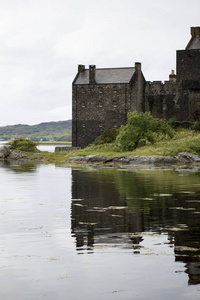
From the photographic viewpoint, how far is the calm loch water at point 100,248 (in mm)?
9180

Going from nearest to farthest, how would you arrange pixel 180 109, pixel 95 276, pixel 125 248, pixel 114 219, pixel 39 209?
pixel 95 276
pixel 125 248
pixel 114 219
pixel 39 209
pixel 180 109

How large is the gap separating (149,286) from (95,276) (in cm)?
115

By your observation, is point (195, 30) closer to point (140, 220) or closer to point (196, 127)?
point (196, 127)

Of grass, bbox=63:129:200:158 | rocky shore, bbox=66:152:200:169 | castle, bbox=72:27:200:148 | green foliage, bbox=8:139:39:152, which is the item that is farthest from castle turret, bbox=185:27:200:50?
rocky shore, bbox=66:152:200:169

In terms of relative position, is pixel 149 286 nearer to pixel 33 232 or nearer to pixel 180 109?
pixel 33 232

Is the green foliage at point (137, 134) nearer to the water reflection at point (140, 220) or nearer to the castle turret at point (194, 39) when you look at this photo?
the castle turret at point (194, 39)

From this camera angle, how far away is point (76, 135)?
3260 inches

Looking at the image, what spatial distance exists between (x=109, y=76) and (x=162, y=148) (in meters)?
27.4

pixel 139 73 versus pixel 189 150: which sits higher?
pixel 139 73

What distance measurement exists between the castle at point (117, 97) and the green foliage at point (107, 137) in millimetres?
5187

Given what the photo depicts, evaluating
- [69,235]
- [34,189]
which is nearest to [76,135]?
[34,189]

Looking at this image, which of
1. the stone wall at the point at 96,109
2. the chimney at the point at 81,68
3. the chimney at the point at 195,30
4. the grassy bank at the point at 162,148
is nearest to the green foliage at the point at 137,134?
the grassy bank at the point at 162,148

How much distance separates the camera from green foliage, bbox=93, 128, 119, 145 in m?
73.7

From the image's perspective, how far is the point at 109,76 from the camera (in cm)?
8138
